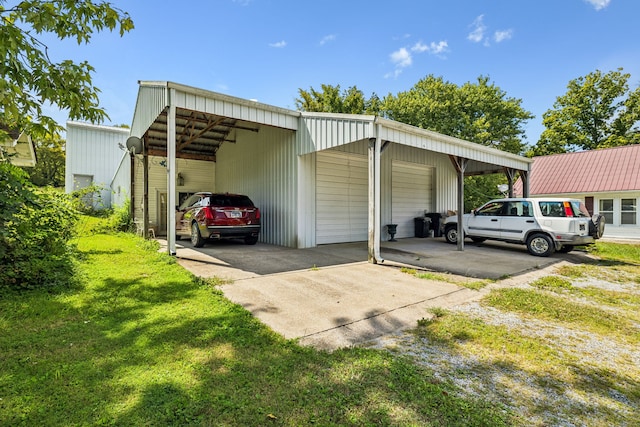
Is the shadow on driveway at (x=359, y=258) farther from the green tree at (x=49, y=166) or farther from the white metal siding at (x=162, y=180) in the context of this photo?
the green tree at (x=49, y=166)

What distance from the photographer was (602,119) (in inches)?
1009

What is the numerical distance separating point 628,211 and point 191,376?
20164mm

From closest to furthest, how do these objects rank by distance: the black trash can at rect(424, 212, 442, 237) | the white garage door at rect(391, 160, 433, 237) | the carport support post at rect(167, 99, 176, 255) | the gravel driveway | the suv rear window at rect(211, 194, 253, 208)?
the gravel driveway < the carport support post at rect(167, 99, 176, 255) < the suv rear window at rect(211, 194, 253, 208) < the white garage door at rect(391, 160, 433, 237) < the black trash can at rect(424, 212, 442, 237)

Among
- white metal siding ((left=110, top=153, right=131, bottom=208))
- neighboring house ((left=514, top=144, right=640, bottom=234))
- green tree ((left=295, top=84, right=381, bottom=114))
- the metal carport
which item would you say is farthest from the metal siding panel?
neighboring house ((left=514, top=144, right=640, bottom=234))

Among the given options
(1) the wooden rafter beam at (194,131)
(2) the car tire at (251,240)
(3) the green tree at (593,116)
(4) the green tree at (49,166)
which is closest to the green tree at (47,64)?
(1) the wooden rafter beam at (194,131)

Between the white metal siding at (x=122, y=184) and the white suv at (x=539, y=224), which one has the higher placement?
the white metal siding at (x=122, y=184)

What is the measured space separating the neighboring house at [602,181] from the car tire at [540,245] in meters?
9.67

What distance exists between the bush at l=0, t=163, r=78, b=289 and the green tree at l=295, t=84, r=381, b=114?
20896 mm

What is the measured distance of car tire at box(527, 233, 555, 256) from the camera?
8445 millimetres

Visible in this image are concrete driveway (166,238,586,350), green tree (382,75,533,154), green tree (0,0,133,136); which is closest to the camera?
green tree (0,0,133,136)

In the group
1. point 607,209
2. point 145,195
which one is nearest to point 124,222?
point 145,195

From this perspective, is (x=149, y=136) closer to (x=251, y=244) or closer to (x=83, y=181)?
(x=251, y=244)

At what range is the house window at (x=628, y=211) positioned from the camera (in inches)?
560

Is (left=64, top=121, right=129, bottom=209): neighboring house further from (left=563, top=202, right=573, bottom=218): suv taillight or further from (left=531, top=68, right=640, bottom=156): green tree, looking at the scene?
(left=531, top=68, right=640, bottom=156): green tree
